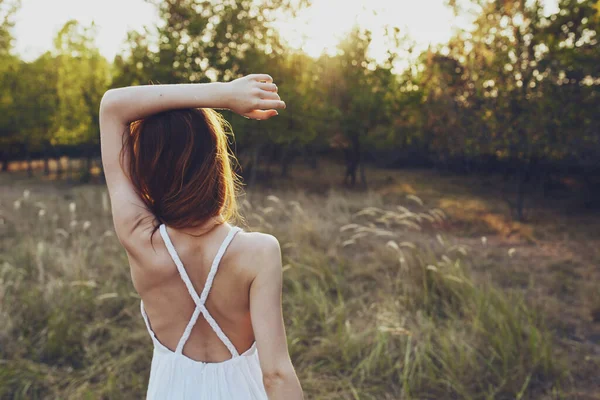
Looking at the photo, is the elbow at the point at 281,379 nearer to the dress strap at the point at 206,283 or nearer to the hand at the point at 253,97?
the dress strap at the point at 206,283

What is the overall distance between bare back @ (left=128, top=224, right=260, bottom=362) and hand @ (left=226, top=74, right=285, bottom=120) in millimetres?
309

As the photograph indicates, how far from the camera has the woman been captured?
3.94ft

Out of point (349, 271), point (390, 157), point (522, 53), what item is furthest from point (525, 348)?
point (390, 157)

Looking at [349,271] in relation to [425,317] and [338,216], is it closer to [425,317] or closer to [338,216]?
[425,317]

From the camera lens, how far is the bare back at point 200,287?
1.24 m

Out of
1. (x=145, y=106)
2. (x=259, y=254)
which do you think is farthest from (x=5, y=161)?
(x=259, y=254)

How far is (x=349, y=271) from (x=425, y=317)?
170cm

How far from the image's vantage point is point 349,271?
19.2 feet

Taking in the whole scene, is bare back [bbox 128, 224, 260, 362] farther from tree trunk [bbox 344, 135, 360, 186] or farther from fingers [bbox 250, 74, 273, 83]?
tree trunk [bbox 344, 135, 360, 186]

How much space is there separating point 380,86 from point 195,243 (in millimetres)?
16066

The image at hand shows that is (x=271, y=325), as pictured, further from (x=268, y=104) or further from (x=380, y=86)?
(x=380, y=86)

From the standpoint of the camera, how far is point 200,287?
1.28 m

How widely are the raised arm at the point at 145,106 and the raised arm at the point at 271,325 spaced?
0.34 meters

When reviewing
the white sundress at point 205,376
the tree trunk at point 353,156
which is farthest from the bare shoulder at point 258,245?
the tree trunk at point 353,156
